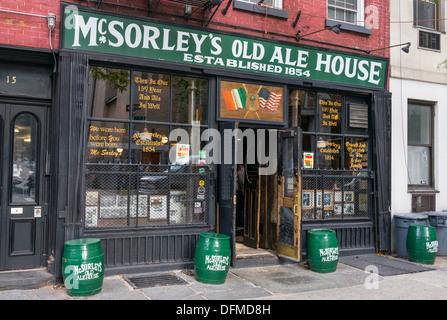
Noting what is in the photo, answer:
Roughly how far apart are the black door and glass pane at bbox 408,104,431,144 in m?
8.12

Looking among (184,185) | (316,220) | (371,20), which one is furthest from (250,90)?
(371,20)

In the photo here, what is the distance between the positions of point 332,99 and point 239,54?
2.45m

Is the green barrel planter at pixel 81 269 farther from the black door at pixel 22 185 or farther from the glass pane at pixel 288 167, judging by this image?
the glass pane at pixel 288 167

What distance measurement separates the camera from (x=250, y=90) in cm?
814

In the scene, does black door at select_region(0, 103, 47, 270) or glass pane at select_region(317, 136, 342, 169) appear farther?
glass pane at select_region(317, 136, 342, 169)

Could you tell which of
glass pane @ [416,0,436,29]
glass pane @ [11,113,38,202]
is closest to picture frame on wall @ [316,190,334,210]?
glass pane @ [416,0,436,29]

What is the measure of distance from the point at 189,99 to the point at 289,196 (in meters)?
2.69

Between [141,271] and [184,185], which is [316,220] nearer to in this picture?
[184,185]

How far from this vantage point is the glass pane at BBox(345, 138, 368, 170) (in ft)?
30.4

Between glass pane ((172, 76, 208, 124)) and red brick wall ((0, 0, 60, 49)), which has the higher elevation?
red brick wall ((0, 0, 60, 49))

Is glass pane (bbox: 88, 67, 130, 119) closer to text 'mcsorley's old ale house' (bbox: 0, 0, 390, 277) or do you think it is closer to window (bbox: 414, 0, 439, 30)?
text 'mcsorley's old ale house' (bbox: 0, 0, 390, 277)

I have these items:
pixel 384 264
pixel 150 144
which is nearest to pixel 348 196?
pixel 384 264

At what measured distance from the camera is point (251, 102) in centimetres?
812

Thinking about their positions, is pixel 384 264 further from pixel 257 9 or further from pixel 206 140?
pixel 257 9
